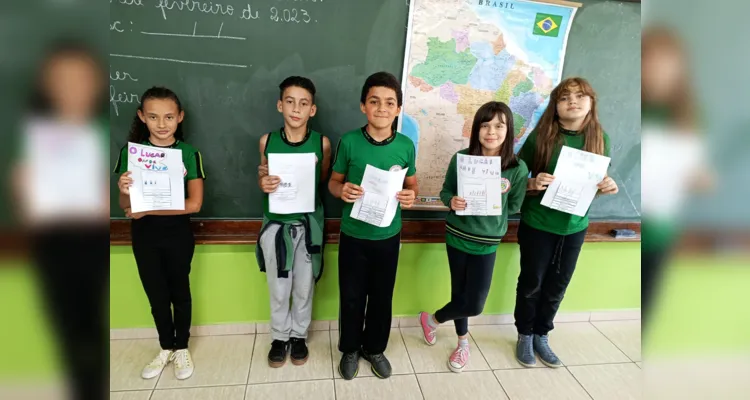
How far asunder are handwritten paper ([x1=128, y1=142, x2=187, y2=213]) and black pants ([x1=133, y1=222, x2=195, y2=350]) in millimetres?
180

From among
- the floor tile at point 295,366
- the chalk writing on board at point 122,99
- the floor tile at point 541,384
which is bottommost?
the floor tile at point 541,384

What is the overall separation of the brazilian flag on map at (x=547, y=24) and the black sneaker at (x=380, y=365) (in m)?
1.87

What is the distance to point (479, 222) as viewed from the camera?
6.40ft

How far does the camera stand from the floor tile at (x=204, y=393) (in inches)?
72.2

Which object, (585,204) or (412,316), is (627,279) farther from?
(412,316)

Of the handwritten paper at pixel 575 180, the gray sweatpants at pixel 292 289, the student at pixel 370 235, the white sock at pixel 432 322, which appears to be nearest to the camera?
the student at pixel 370 235

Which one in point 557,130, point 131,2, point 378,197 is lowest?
point 378,197

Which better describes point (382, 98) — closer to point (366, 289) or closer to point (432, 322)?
point (366, 289)

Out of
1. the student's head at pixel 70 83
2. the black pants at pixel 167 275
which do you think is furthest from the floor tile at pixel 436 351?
the student's head at pixel 70 83

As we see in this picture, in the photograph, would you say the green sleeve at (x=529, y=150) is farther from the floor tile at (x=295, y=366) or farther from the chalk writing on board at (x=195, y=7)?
the chalk writing on board at (x=195, y=7)

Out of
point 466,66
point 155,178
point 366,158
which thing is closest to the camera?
point 155,178

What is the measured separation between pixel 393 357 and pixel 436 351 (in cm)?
25

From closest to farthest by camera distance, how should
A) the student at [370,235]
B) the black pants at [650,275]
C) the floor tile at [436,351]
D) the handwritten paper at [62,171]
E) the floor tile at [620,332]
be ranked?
the handwritten paper at [62,171]
the black pants at [650,275]
the student at [370,235]
the floor tile at [436,351]
the floor tile at [620,332]

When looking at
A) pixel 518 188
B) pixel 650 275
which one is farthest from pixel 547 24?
pixel 650 275
